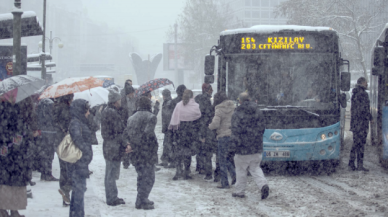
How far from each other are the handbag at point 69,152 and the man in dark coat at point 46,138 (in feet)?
9.75

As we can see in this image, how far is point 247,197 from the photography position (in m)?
7.68

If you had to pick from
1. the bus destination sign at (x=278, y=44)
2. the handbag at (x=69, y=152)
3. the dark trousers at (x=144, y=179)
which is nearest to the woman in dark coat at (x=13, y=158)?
the handbag at (x=69, y=152)

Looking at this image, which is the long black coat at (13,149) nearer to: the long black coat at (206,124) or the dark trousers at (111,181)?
the dark trousers at (111,181)

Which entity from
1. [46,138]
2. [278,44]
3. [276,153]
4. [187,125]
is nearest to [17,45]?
[46,138]

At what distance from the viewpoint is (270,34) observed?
9750mm

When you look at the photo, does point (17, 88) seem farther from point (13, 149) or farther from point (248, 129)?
point (248, 129)

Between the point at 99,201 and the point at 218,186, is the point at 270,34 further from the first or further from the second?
the point at 99,201

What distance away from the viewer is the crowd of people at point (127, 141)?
5574 millimetres

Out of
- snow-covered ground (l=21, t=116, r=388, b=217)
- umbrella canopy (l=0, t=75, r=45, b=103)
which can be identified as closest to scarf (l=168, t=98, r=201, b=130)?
snow-covered ground (l=21, t=116, r=388, b=217)

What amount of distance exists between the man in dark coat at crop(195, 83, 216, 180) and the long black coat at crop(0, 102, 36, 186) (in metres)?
3.95

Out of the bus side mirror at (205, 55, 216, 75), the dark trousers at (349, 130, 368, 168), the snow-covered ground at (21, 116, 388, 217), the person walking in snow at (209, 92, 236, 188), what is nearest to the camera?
the snow-covered ground at (21, 116, 388, 217)

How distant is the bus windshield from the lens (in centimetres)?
927

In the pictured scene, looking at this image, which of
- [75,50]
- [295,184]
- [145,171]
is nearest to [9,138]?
[145,171]

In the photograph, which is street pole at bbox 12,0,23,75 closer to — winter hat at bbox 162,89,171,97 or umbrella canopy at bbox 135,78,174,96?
umbrella canopy at bbox 135,78,174,96
